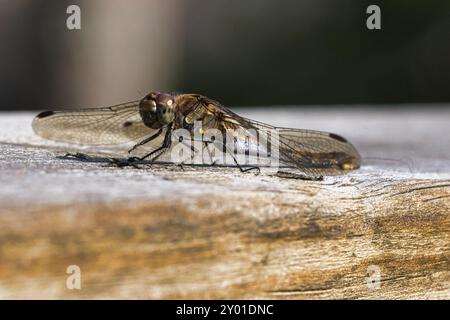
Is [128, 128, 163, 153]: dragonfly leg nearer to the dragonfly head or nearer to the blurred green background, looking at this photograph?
the dragonfly head

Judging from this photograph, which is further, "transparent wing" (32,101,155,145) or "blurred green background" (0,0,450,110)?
"blurred green background" (0,0,450,110)

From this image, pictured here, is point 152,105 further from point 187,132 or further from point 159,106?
point 187,132

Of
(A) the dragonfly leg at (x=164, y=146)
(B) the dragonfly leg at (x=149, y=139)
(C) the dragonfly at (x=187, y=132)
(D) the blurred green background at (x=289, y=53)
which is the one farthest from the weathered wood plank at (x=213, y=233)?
(D) the blurred green background at (x=289, y=53)

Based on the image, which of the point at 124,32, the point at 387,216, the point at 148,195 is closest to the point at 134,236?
the point at 148,195

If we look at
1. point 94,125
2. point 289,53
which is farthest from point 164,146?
point 289,53

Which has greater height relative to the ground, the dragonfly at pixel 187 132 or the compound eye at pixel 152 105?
the compound eye at pixel 152 105

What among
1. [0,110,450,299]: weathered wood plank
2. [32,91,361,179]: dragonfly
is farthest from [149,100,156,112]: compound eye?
[0,110,450,299]: weathered wood plank

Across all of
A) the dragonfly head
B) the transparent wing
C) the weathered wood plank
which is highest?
the dragonfly head

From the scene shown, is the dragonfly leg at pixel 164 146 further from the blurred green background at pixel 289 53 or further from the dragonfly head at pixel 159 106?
the blurred green background at pixel 289 53
